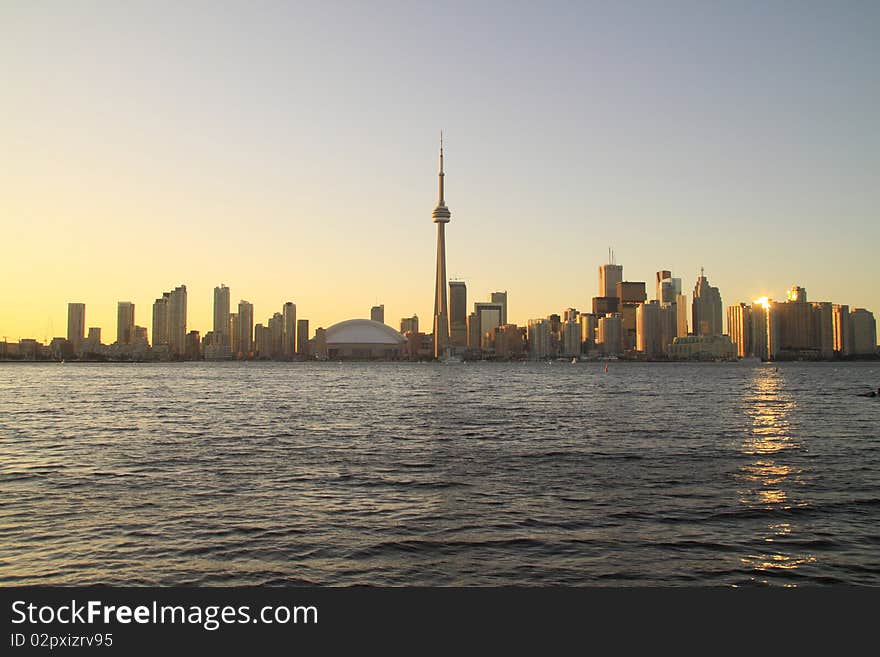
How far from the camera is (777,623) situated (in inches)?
317

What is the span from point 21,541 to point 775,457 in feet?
106

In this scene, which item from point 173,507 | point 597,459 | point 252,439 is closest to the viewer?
point 173,507

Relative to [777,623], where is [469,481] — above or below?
below

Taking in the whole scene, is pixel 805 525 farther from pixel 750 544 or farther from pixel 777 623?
pixel 777 623

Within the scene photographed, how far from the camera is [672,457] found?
117 feet

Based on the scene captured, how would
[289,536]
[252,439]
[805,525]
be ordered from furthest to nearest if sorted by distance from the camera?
1. [252,439]
2. [805,525]
3. [289,536]

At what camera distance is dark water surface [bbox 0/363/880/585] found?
54.5ft

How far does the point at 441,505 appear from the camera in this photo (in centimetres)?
2373

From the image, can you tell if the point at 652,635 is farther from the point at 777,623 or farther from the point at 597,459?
the point at 597,459

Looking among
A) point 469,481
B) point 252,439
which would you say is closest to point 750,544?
point 469,481

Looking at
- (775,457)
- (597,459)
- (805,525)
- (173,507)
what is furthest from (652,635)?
(775,457)

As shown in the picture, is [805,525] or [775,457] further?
[775,457]

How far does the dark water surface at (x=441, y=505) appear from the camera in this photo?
1662 centimetres

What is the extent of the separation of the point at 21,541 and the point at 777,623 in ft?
60.6
